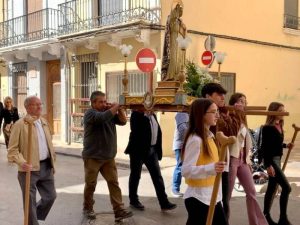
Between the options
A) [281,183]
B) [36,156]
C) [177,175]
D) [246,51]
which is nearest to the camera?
[36,156]

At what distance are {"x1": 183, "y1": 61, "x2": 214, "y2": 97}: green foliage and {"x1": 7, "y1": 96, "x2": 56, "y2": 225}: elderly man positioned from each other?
Answer: 1837 millimetres

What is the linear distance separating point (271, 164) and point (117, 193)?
208cm

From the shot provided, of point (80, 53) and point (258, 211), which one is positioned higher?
point (80, 53)

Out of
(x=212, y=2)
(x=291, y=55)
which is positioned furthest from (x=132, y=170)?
(x=291, y=55)

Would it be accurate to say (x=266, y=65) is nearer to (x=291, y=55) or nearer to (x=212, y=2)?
(x=291, y=55)

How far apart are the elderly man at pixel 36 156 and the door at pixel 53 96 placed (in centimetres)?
1204

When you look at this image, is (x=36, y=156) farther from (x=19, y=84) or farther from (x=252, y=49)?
(x=19, y=84)

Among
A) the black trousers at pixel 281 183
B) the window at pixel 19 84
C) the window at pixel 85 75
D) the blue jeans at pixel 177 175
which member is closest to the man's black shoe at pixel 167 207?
the blue jeans at pixel 177 175

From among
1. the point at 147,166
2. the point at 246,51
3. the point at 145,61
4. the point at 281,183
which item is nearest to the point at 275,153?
the point at 281,183

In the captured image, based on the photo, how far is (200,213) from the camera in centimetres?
387

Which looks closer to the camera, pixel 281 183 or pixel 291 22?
pixel 281 183

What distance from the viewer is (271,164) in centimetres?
595

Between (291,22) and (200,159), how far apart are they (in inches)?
589

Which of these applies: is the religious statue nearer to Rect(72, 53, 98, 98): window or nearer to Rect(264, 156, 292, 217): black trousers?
Rect(264, 156, 292, 217): black trousers
